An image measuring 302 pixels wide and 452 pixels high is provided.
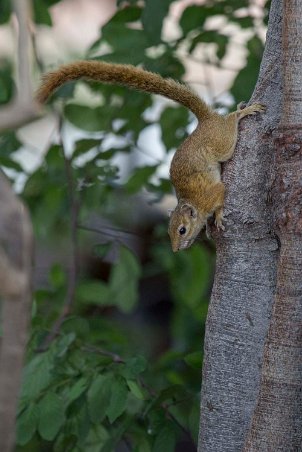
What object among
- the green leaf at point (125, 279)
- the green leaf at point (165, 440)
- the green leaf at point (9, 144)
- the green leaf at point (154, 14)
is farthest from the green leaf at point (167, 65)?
the green leaf at point (165, 440)

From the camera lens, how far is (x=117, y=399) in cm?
169

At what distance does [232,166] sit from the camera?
148 cm

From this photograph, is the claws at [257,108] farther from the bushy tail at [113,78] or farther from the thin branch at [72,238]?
the thin branch at [72,238]

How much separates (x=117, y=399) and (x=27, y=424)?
21 cm

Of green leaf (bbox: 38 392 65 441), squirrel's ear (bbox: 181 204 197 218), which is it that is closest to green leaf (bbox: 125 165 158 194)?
squirrel's ear (bbox: 181 204 197 218)

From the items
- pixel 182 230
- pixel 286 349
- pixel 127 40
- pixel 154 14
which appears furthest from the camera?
pixel 127 40

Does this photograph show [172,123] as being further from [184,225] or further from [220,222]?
[220,222]

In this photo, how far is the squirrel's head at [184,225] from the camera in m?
1.80

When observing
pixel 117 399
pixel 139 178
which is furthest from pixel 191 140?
pixel 139 178

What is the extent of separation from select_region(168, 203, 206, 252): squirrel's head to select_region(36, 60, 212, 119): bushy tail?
0.25 meters

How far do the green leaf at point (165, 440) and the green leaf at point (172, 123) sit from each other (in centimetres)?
88

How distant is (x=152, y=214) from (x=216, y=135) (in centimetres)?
242

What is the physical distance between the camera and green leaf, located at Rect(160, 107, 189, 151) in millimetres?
2412

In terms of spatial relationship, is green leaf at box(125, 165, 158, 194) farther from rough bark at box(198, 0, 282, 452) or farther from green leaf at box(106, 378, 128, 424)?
rough bark at box(198, 0, 282, 452)
